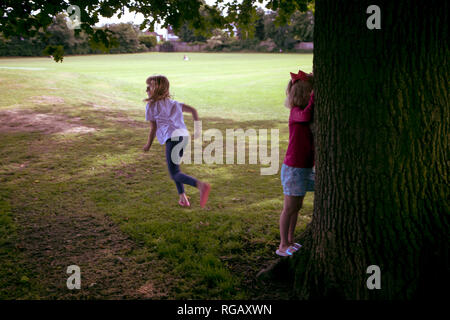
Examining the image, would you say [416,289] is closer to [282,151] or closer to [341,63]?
[341,63]

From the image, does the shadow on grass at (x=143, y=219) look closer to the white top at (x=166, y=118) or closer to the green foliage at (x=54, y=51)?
the white top at (x=166, y=118)

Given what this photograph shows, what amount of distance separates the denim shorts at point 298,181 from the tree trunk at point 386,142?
1.98 ft

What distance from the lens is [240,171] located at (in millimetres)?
7258

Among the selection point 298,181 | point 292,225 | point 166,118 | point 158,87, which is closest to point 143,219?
point 166,118

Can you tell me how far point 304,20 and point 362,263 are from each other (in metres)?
70.0

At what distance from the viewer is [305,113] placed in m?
3.27

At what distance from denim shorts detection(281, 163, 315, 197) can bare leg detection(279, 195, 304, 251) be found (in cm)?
7

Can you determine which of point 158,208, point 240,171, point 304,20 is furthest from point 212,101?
point 304,20

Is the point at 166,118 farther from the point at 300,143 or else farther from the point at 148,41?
the point at 148,41

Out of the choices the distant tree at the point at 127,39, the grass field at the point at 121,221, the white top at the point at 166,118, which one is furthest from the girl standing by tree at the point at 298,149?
the distant tree at the point at 127,39

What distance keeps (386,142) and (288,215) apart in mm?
1317

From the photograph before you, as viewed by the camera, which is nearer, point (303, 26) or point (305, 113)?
point (305, 113)

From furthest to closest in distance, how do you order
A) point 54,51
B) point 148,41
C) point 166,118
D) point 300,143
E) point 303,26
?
point 148,41 → point 303,26 → point 166,118 → point 54,51 → point 300,143

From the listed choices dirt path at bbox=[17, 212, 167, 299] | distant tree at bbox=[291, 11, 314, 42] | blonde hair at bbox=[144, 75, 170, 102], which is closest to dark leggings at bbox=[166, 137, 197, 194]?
blonde hair at bbox=[144, 75, 170, 102]
